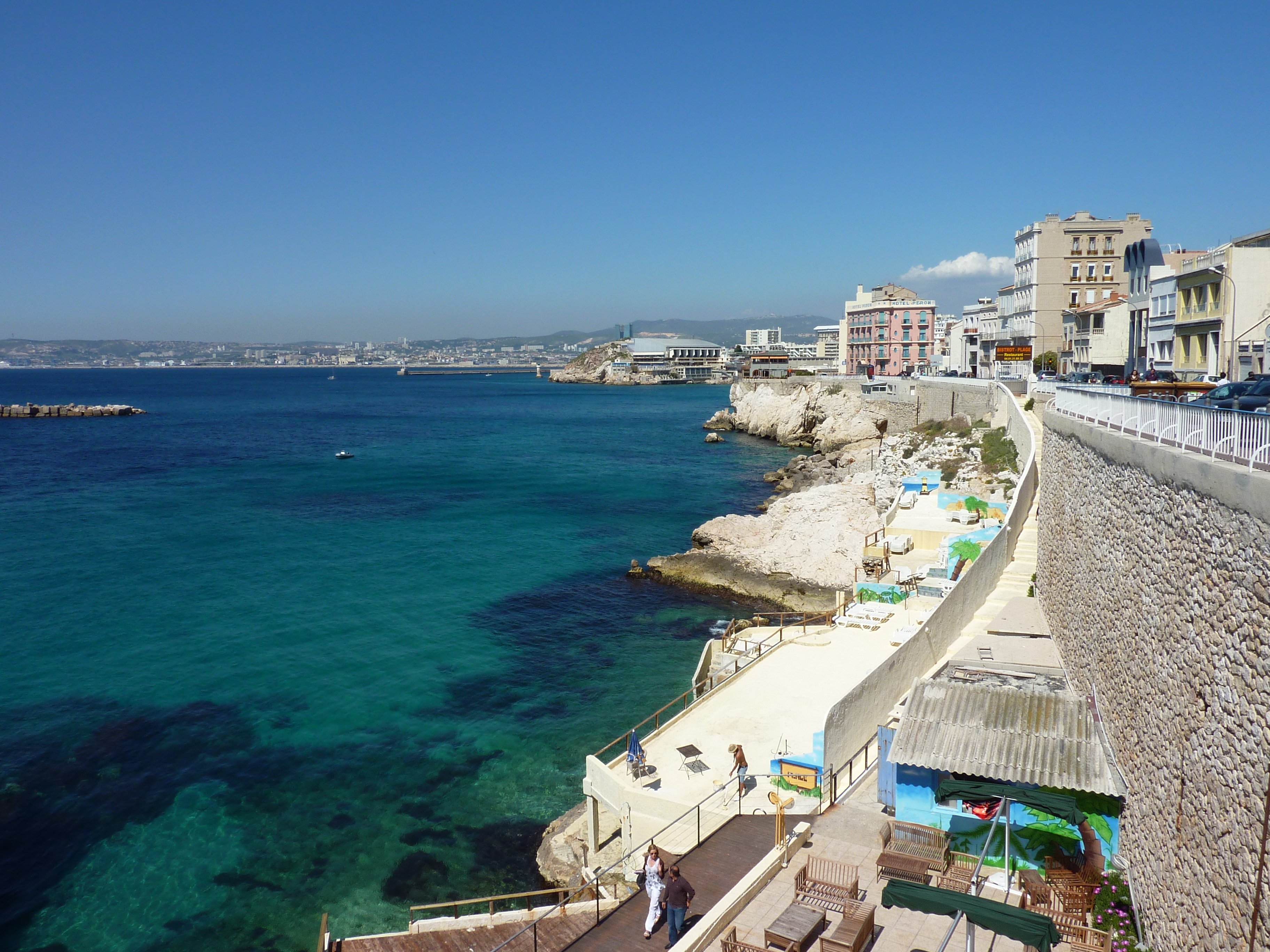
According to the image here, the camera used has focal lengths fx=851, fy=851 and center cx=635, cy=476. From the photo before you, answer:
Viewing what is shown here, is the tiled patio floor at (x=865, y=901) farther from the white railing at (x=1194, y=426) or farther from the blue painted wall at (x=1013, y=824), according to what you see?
the white railing at (x=1194, y=426)

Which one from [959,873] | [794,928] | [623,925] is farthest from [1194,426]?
[623,925]

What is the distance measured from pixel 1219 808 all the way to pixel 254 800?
57.0 ft

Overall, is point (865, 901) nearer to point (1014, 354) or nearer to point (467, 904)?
point (467, 904)

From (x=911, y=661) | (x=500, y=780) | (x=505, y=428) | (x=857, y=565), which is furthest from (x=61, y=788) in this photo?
(x=505, y=428)

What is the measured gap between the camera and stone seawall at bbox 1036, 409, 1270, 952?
20.7 ft

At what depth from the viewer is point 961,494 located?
35250 millimetres

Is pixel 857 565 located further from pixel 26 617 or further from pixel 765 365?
pixel 765 365

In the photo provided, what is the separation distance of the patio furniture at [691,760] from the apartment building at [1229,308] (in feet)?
66.5

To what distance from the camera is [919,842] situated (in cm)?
1088

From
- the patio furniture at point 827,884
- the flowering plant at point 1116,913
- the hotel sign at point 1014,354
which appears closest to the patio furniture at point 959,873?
the patio furniture at point 827,884

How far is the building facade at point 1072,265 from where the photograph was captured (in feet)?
205

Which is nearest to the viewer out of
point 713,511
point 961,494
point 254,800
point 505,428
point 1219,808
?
point 1219,808

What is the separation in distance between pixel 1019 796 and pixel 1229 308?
24944mm

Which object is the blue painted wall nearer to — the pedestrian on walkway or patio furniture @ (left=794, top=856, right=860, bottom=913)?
patio furniture @ (left=794, top=856, right=860, bottom=913)
